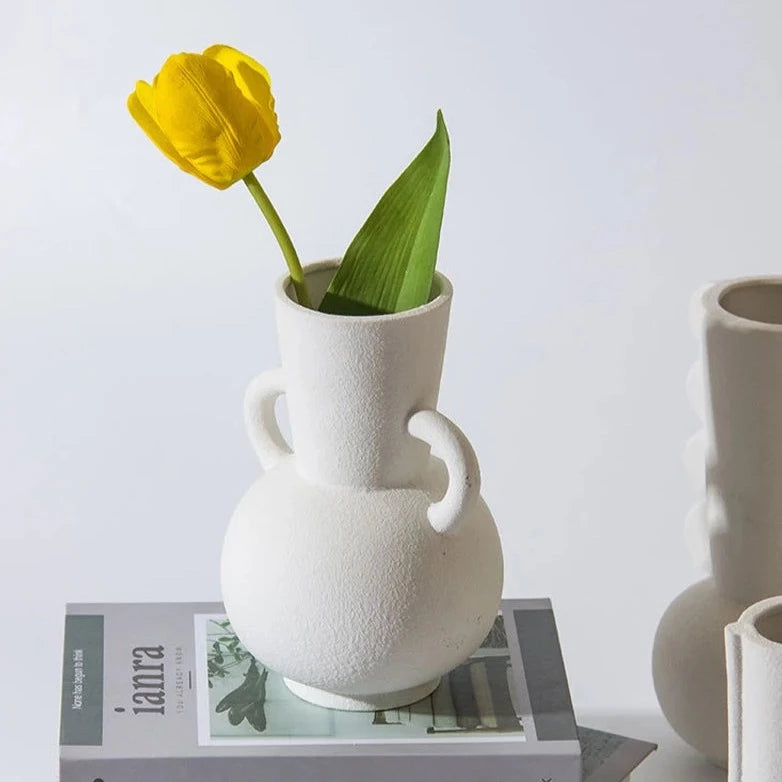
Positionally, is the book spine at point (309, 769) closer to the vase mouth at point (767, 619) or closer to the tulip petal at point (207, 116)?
the vase mouth at point (767, 619)

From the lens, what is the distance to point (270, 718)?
1312 mm

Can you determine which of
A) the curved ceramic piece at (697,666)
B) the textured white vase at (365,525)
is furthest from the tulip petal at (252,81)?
the curved ceramic piece at (697,666)

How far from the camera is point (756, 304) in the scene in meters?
1.41

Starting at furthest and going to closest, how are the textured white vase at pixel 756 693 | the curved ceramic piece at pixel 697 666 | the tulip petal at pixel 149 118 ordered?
the curved ceramic piece at pixel 697 666 < the tulip petal at pixel 149 118 < the textured white vase at pixel 756 693

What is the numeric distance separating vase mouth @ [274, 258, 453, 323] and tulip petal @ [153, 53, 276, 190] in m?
0.08

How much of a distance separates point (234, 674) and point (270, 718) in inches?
2.3

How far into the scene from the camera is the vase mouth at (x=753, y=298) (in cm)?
139

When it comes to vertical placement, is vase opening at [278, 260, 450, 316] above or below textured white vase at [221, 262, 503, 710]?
above

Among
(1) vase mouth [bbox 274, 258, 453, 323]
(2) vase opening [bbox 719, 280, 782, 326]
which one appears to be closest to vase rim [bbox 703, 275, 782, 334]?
(2) vase opening [bbox 719, 280, 782, 326]

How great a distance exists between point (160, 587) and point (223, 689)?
0.43 m

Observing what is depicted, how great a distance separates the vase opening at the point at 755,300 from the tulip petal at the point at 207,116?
1.18 ft

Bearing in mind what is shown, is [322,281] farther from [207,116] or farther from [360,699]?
[360,699]

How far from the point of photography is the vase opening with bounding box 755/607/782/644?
3.75 feet

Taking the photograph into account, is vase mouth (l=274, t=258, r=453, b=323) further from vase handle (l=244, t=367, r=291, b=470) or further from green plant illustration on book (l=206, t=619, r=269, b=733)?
green plant illustration on book (l=206, t=619, r=269, b=733)
